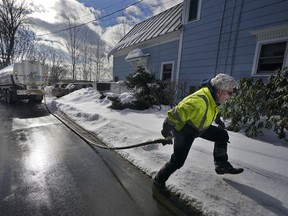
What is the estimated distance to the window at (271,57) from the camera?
5.91 meters

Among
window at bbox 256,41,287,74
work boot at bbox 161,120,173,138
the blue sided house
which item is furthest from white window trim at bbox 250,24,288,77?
work boot at bbox 161,120,173,138

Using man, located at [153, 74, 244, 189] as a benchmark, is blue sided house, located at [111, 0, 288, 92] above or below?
above

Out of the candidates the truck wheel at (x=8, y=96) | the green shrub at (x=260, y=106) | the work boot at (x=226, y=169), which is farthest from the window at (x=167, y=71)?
the truck wheel at (x=8, y=96)

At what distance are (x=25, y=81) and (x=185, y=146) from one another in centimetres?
1248

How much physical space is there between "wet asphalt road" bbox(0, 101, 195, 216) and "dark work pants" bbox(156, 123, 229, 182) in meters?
0.43

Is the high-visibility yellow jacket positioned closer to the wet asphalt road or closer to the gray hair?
the gray hair

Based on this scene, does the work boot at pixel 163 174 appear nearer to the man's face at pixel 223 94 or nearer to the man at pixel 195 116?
the man at pixel 195 116

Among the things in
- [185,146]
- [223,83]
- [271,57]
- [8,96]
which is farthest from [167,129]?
[8,96]

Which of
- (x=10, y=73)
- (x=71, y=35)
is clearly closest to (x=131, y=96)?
(x=10, y=73)

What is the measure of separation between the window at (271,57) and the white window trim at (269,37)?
0.12 meters

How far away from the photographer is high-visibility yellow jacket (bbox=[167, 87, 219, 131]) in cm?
214

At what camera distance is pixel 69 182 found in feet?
9.03

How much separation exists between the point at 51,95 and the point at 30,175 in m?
15.8

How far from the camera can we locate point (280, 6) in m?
5.71
